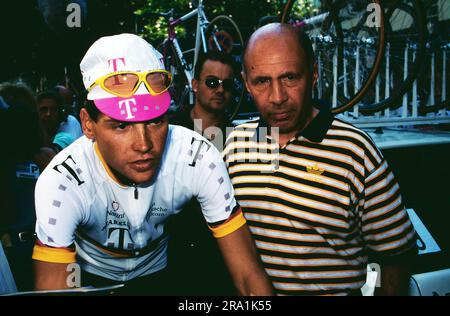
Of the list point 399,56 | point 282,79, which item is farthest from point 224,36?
point 282,79

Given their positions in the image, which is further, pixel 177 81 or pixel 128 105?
pixel 177 81

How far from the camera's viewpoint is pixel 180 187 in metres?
2.00

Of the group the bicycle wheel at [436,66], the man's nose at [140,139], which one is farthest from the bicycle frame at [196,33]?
the man's nose at [140,139]

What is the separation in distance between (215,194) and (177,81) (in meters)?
5.03

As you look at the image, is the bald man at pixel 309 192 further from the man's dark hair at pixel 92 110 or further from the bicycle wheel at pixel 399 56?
the bicycle wheel at pixel 399 56

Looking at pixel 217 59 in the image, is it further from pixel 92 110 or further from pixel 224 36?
pixel 92 110

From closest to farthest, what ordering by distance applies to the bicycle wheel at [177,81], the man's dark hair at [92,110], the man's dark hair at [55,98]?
the man's dark hair at [92,110], the man's dark hair at [55,98], the bicycle wheel at [177,81]

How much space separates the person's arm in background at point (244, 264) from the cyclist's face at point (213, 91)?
209 cm

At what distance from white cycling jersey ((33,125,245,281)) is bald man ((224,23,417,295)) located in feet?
0.88

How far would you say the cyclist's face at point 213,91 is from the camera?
3822mm

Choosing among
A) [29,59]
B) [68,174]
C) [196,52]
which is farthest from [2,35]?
[68,174]

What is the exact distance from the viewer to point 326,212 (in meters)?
1.98

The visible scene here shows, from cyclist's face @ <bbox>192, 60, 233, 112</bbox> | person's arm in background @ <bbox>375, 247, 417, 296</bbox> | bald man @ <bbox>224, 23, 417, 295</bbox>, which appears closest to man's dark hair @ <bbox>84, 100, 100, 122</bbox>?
bald man @ <bbox>224, 23, 417, 295</bbox>
